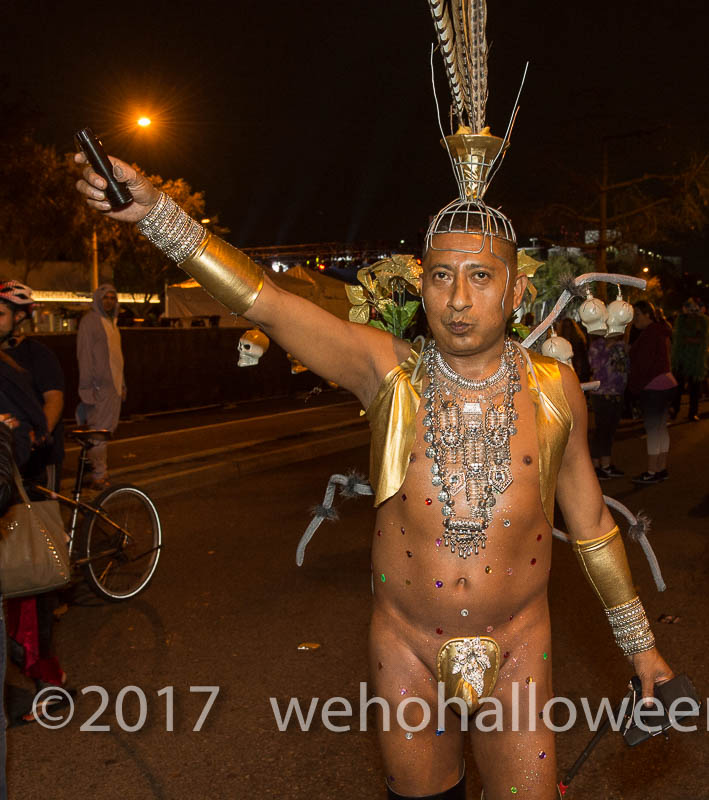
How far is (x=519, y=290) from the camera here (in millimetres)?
2404

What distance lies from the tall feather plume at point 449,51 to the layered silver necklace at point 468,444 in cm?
72

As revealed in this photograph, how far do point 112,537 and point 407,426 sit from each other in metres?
4.17

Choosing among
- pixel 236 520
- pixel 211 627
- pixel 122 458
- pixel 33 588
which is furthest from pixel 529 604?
pixel 122 458

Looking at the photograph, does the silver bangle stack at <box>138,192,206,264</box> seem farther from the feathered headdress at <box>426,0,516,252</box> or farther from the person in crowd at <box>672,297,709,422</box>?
the person in crowd at <box>672,297,709,422</box>

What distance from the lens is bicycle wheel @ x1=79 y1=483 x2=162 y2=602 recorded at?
19.2ft

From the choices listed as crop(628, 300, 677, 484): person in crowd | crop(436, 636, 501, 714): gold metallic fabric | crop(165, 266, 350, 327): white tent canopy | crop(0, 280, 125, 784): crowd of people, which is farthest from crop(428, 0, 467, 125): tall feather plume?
crop(165, 266, 350, 327): white tent canopy

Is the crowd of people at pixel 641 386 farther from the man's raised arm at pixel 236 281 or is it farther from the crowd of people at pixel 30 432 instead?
the man's raised arm at pixel 236 281

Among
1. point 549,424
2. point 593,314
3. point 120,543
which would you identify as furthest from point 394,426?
point 120,543

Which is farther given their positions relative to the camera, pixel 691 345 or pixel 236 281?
pixel 691 345

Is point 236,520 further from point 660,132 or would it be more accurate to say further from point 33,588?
point 660,132

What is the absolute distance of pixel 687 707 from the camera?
2.45 m

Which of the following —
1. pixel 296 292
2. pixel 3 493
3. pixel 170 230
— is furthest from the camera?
pixel 296 292

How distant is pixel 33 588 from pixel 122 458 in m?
7.69

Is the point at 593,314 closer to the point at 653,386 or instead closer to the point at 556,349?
the point at 556,349
